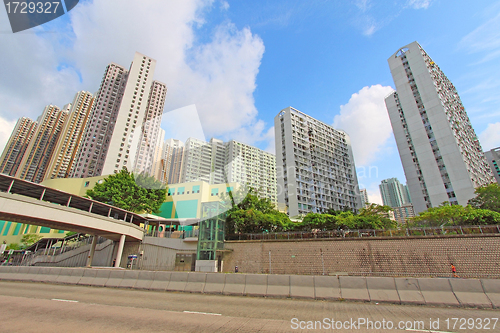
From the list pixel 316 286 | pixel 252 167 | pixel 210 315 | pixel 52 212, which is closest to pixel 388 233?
pixel 316 286

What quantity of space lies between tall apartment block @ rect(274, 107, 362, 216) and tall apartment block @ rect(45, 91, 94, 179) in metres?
90.6

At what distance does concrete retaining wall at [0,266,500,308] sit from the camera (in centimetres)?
898

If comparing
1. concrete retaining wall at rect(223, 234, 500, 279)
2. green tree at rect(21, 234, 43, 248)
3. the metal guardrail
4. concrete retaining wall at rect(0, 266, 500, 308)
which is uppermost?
green tree at rect(21, 234, 43, 248)

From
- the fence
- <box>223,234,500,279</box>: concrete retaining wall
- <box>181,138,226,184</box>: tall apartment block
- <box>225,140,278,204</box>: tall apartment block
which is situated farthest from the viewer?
<box>225,140,278,204</box>: tall apartment block

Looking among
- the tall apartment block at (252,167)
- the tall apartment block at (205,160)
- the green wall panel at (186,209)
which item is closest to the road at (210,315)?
the green wall panel at (186,209)

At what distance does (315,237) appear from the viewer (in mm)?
26609

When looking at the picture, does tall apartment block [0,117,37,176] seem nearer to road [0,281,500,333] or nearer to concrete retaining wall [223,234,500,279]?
concrete retaining wall [223,234,500,279]

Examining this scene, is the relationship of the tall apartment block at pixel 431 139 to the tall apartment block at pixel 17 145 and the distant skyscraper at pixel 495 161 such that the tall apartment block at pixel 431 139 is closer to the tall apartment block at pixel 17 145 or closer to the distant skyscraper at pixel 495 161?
the distant skyscraper at pixel 495 161

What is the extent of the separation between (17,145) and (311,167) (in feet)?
483

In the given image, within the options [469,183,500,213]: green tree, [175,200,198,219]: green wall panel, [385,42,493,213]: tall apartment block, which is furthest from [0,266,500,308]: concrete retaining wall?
[385,42,493,213]: tall apartment block

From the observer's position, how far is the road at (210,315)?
6.15 meters

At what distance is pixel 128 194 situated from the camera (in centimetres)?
4175

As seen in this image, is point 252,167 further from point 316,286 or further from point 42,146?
point 316,286

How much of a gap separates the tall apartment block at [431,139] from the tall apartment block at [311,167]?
19770 mm
